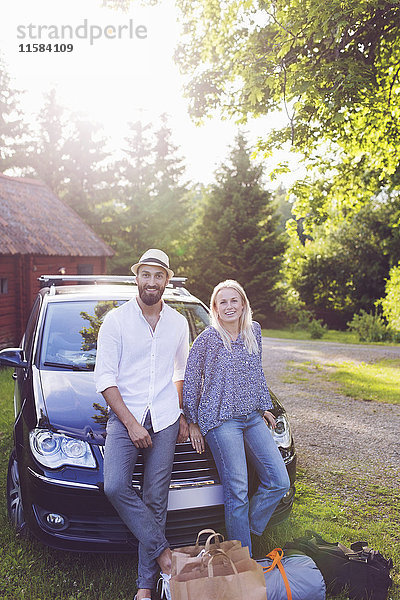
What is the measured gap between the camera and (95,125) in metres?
34.4

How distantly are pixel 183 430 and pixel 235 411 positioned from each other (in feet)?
1.21

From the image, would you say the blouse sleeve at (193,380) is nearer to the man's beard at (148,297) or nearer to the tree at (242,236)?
the man's beard at (148,297)

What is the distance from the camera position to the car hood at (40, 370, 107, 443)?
321 cm

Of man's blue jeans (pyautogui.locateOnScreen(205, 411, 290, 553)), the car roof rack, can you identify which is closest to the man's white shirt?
man's blue jeans (pyautogui.locateOnScreen(205, 411, 290, 553))

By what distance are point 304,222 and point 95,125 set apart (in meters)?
27.0

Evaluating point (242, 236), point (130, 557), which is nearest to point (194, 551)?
point (130, 557)

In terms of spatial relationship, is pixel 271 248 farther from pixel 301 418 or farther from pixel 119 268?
pixel 301 418

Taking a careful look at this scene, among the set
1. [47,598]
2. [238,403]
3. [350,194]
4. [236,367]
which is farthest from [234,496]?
[350,194]

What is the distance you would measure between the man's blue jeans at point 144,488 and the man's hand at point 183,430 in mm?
158

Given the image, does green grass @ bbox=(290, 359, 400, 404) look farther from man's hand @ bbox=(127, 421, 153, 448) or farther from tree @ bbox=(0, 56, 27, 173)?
tree @ bbox=(0, 56, 27, 173)

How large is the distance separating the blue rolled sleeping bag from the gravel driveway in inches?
77.3

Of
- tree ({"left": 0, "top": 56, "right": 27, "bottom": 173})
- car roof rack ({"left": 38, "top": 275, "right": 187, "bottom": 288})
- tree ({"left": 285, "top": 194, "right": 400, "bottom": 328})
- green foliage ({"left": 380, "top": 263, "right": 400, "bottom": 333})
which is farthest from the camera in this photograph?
tree ({"left": 0, "top": 56, "right": 27, "bottom": 173})

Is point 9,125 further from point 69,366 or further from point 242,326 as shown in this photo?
point 242,326

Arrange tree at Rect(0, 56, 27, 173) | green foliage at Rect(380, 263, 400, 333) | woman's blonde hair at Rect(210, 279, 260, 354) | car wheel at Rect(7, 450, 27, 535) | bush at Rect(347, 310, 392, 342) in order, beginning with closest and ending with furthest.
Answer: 1. woman's blonde hair at Rect(210, 279, 260, 354)
2. car wheel at Rect(7, 450, 27, 535)
3. bush at Rect(347, 310, 392, 342)
4. green foliage at Rect(380, 263, 400, 333)
5. tree at Rect(0, 56, 27, 173)
